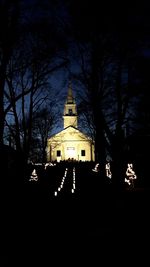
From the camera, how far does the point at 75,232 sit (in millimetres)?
9047

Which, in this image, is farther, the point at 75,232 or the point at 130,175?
the point at 130,175

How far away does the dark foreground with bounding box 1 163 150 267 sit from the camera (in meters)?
6.59

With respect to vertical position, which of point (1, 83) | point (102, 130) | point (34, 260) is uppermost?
point (1, 83)

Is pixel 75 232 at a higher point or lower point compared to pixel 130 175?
lower

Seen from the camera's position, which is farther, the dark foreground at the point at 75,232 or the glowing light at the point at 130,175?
the glowing light at the point at 130,175

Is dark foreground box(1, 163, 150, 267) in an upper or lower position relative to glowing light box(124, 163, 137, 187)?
lower

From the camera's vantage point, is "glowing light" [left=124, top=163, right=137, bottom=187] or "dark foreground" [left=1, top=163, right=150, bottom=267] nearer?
"dark foreground" [left=1, top=163, right=150, bottom=267]

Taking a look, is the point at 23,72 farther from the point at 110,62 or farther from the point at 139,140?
the point at 139,140

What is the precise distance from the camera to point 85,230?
30.5 ft

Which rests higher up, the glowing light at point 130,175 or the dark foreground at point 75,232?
the glowing light at point 130,175

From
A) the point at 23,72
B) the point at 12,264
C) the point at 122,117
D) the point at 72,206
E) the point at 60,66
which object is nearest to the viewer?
the point at 12,264

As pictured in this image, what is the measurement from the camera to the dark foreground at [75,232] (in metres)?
6.59

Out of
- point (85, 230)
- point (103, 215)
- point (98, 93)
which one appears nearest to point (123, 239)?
point (85, 230)

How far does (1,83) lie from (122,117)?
6.56 metres
